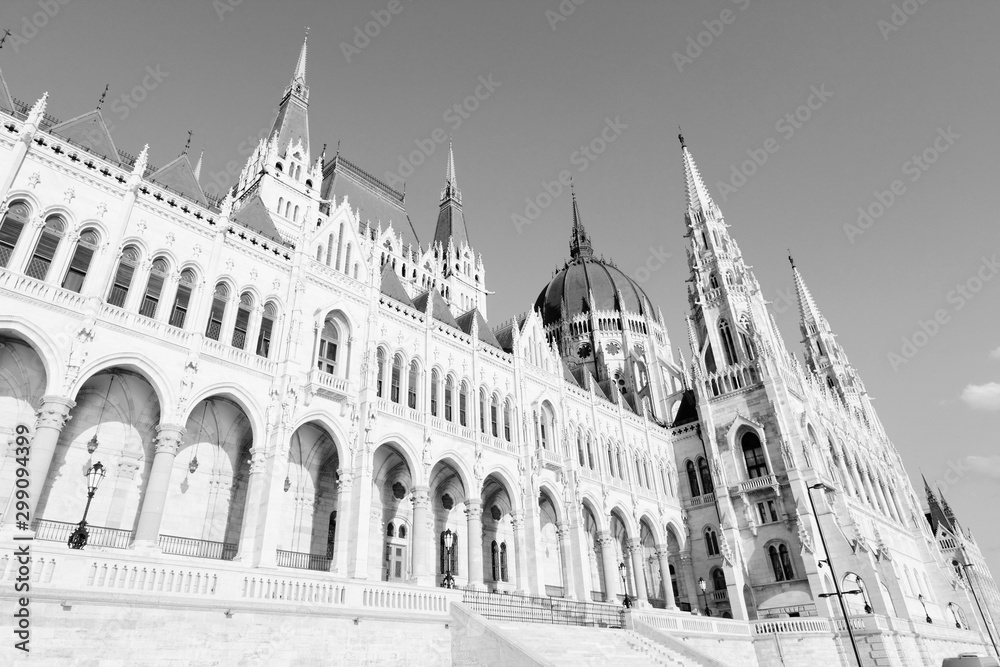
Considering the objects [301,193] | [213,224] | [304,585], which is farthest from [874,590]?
[301,193]

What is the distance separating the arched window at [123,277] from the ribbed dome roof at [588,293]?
157 feet

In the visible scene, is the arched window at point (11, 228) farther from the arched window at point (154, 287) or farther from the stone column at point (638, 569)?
the stone column at point (638, 569)

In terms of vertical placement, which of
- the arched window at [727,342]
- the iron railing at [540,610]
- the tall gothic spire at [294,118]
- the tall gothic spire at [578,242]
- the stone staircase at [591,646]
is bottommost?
the stone staircase at [591,646]

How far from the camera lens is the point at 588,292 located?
65250 millimetres

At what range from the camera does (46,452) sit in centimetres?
1584

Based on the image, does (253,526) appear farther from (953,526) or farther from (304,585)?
(953,526)

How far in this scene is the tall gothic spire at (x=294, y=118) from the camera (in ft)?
127

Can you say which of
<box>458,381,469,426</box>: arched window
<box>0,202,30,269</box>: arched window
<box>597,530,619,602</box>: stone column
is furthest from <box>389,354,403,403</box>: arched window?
<box>597,530,619,602</box>: stone column

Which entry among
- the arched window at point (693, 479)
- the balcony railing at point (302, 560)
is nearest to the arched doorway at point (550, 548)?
the arched window at point (693, 479)

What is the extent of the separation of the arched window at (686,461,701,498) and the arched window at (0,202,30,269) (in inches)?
1539

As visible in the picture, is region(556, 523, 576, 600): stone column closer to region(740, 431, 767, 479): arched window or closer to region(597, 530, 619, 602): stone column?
region(597, 530, 619, 602): stone column

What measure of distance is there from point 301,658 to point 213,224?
15.8 meters

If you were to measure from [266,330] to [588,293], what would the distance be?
45831 millimetres

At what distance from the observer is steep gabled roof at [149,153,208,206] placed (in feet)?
76.3
